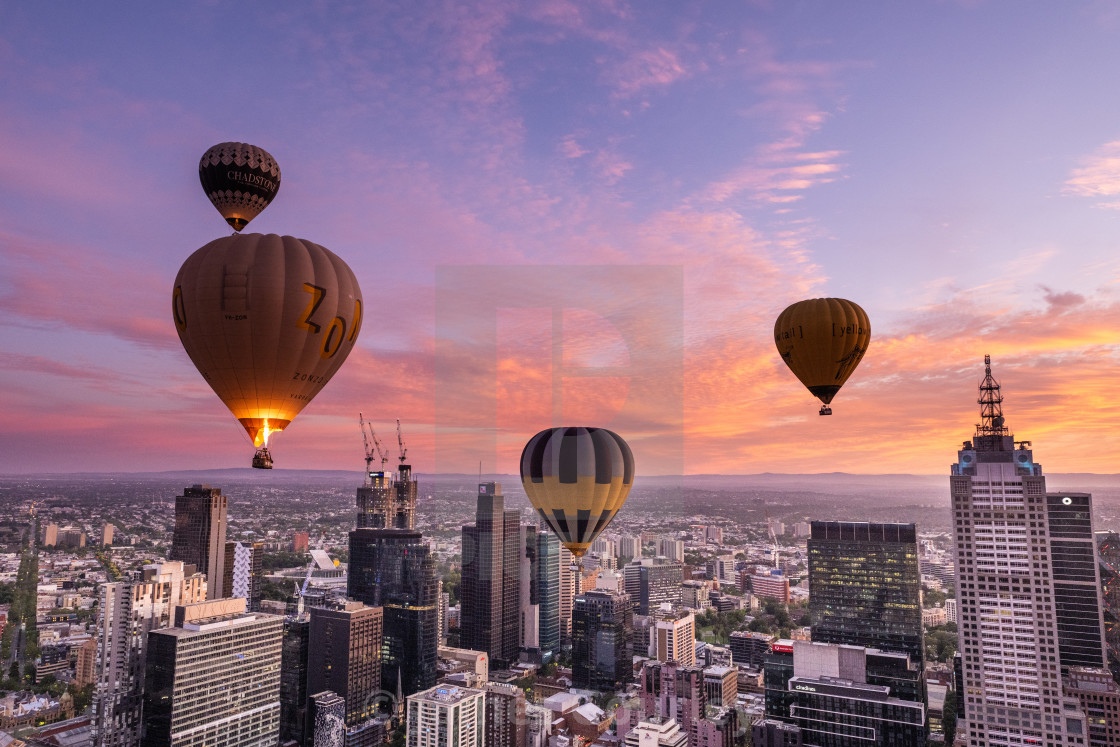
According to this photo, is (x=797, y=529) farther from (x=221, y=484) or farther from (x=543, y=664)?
(x=221, y=484)

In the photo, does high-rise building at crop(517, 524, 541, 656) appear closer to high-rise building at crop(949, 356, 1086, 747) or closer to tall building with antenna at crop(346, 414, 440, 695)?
tall building with antenna at crop(346, 414, 440, 695)

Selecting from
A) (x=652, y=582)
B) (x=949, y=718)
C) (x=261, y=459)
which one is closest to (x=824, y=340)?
(x=261, y=459)

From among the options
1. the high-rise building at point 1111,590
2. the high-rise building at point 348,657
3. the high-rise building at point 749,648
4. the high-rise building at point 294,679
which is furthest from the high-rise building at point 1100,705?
the high-rise building at point 294,679

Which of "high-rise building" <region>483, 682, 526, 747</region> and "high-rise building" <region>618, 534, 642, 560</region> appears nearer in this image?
"high-rise building" <region>483, 682, 526, 747</region>

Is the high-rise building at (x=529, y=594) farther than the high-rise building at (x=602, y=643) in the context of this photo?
Yes

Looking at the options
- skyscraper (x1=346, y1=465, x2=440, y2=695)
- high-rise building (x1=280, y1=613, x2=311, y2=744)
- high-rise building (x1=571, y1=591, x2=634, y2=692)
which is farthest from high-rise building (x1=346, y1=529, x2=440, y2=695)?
high-rise building (x1=571, y1=591, x2=634, y2=692)

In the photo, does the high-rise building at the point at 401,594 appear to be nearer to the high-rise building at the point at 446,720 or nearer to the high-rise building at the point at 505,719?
the high-rise building at the point at 505,719
